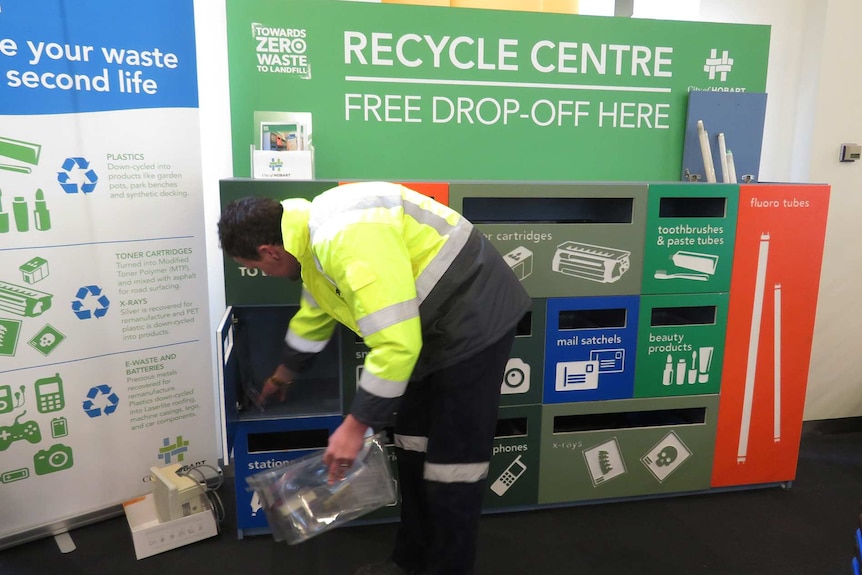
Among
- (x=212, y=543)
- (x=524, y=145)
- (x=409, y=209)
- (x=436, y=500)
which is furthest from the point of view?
(x=524, y=145)

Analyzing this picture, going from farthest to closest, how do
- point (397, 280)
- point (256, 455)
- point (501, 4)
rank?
point (501, 4) < point (256, 455) < point (397, 280)

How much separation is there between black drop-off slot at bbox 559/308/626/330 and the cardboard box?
1.54 metres

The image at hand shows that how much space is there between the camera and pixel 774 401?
2654 millimetres

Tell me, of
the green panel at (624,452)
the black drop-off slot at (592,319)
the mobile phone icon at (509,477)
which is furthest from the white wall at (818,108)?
the mobile phone icon at (509,477)

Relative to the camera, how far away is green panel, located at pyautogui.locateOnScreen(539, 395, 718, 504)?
251 cm

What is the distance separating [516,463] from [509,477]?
0.06 m

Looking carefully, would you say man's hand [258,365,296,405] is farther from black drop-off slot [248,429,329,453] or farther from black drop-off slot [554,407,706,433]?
black drop-off slot [554,407,706,433]

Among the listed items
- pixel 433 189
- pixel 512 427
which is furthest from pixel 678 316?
pixel 433 189

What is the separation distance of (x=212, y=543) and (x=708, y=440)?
199 centimetres

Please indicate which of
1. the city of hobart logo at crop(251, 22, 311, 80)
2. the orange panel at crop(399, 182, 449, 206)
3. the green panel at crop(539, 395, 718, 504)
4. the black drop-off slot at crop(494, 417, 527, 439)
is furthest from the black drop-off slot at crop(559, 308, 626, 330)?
the city of hobart logo at crop(251, 22, 311, 80)

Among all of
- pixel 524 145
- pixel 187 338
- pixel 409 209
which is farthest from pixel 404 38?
pixel 187 338

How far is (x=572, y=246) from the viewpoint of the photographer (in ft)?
7.79

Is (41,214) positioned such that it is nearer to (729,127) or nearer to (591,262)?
(591,262)

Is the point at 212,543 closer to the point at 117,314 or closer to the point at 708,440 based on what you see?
the point at 117,314
